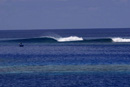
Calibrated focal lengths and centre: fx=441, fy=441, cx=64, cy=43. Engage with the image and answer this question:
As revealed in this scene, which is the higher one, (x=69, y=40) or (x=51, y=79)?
(x=69, y=40)

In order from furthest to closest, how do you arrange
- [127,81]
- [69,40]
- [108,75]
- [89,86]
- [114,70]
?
[69,40], [114,70], [108,75], [127,81], [89,86]

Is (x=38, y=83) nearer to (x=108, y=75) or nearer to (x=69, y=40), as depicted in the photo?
(x=108, y=75)

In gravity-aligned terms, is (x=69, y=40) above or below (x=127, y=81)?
above

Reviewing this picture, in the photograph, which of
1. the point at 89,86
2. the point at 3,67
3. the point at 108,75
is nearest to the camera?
the point at 89,86

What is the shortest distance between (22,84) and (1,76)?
298 inches

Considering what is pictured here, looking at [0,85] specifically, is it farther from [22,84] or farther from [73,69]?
[73,69]

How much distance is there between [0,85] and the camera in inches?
1946

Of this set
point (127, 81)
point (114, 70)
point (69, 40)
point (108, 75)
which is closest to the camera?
point (127, 81)

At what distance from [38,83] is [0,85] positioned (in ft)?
14.3

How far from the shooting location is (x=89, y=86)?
4803 cm

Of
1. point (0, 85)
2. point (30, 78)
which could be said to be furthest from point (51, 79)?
point (0, 85)

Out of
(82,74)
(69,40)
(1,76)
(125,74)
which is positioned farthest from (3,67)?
(69,40)

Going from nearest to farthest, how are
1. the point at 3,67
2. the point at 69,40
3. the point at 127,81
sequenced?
the point at 127,81 → the point at 3,67 → the point at 69,40

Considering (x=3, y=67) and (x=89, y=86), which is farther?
(x=3, y=67)
